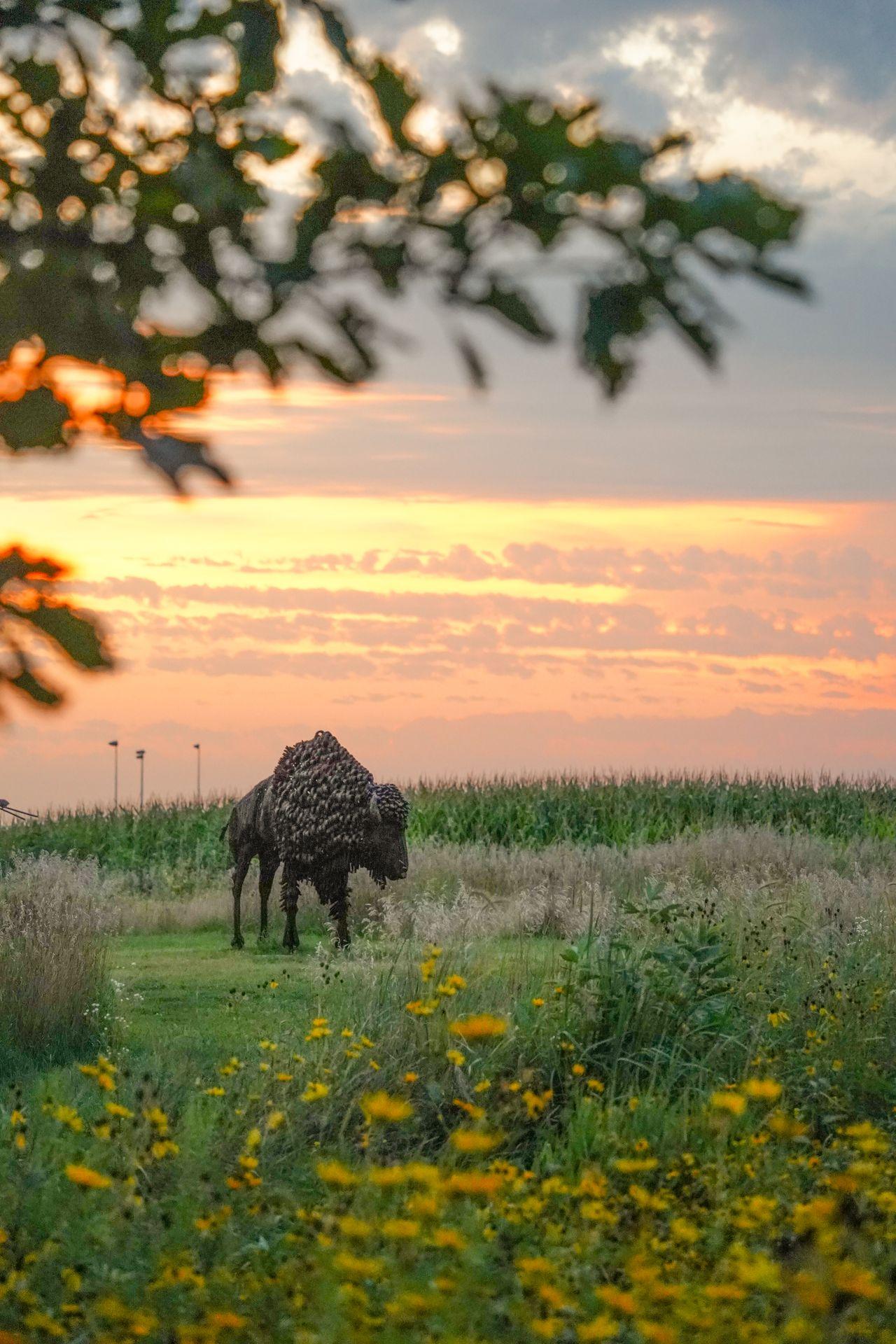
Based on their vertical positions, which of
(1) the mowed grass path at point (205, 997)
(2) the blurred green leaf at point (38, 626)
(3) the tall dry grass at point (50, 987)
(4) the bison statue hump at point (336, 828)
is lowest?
(1) the mowed grass path at point (205, 997)

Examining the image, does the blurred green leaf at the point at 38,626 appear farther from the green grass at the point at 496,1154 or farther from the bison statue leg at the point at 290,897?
the bison statue leg at the point at 290,897

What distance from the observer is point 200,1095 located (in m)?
6.86

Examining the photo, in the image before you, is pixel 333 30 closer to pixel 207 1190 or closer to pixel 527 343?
pixel 527 343

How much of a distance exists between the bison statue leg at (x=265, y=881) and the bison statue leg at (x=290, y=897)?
0.56 m

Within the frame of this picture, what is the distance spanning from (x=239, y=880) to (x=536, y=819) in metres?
11.0

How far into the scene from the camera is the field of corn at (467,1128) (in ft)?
12.1

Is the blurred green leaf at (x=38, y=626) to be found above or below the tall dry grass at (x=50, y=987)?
above

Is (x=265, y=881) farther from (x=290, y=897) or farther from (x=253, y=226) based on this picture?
(x=253, y=226)

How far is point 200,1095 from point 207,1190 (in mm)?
2350

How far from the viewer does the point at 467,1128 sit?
627 centimetres

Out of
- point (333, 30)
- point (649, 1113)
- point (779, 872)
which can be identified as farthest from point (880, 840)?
point (333, 30)

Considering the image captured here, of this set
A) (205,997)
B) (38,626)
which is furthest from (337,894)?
(38,626)

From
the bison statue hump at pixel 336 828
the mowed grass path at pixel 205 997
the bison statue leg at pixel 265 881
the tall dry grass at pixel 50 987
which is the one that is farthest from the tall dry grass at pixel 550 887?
the tall dry grass at pixel 50 987

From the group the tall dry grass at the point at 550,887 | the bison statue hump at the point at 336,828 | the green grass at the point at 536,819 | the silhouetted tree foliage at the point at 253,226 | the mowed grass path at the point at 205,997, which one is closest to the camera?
the silhouetted tree foliage at the point at 253,226
